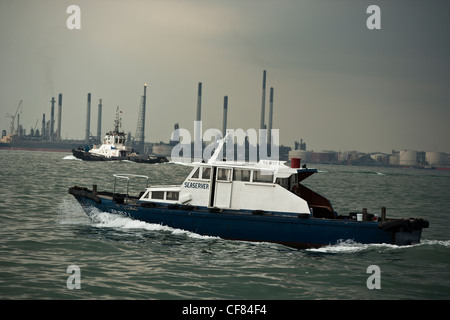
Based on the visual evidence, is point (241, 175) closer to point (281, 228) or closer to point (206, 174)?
point (206, 174)

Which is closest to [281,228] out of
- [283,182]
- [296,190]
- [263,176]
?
[283,182]

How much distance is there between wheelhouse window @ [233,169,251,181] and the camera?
2037 cm

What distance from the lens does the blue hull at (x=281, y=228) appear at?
1917cm

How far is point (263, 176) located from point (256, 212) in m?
1.55

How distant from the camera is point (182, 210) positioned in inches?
807

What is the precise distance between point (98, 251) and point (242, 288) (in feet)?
20.4

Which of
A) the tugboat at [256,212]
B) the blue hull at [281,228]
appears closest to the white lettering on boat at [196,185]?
the tugboat at [256,212]

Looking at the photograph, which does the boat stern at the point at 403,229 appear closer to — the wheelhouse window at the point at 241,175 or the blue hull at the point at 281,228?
the blue hull at the point at 281,228

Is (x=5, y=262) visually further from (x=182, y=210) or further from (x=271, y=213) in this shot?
(x=271, y=213)

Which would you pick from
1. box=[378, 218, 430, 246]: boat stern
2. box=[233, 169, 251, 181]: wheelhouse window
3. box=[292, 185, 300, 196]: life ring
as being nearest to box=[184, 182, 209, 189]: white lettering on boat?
box=[233, 169, 251, 181]: wheelhouse window

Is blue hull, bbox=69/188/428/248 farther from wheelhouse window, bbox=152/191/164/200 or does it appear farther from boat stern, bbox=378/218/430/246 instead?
wheelhouse window, bbox=152/191/164/200

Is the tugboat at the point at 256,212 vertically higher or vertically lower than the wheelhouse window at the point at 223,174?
lower

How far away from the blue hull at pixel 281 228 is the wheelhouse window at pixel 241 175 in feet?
4.58
